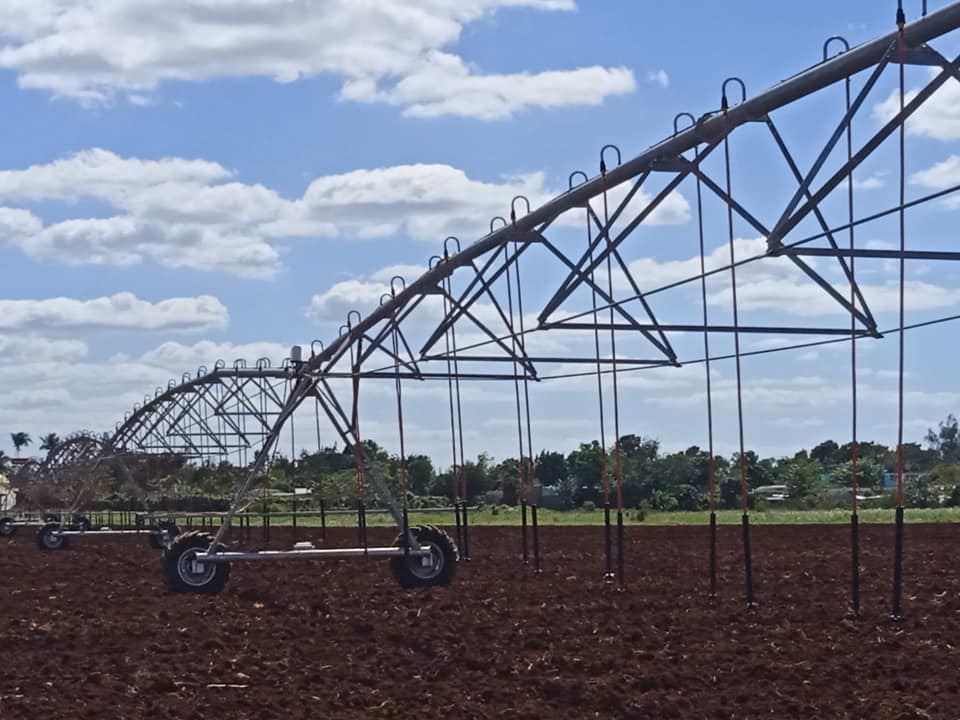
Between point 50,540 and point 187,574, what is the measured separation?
1906cm

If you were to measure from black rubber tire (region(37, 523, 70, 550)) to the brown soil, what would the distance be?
15.2 m

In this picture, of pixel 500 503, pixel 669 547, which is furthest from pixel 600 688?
pixel 500 503

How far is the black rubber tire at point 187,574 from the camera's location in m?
21.2

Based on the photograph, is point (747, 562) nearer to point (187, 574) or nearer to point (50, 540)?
point (187, 574)

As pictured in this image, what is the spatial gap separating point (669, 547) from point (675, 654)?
53.5 ft

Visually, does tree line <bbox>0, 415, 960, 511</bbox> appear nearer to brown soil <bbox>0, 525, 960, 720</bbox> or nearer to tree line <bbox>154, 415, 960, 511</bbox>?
tree line <bbox>154, 415, 960, 511</bbox>

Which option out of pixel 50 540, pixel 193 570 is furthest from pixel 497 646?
pixel 50 540

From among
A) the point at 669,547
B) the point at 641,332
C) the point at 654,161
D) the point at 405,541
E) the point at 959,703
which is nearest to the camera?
the point at 959,703

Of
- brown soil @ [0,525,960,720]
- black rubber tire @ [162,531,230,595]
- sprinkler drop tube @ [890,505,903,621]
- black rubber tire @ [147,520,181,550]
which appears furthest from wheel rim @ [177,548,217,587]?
black rubber tire @ [147,520,181,550]

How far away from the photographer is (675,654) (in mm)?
13148

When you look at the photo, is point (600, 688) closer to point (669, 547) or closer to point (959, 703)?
point (959, 703)

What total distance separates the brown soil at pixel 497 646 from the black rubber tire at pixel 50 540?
1519 centimetres

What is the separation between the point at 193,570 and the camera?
21266 mm

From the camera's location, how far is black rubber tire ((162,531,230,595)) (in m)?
21.2
